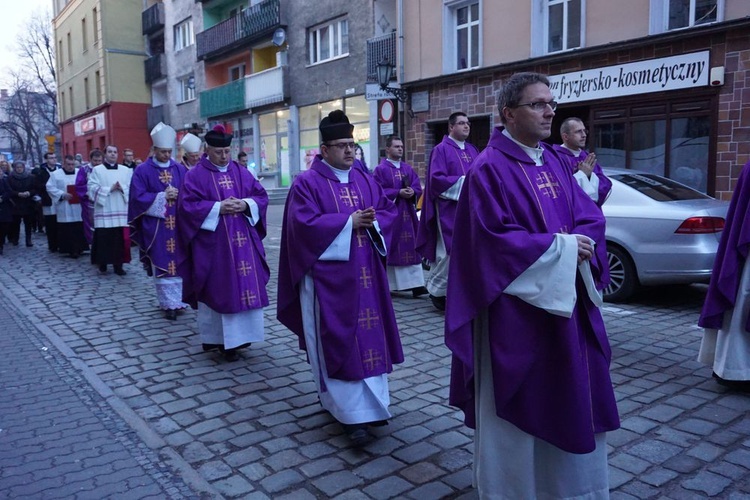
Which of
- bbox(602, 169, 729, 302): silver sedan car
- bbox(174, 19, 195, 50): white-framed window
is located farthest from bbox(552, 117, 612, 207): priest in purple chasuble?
bbox(174, 19, 195, 50): white-framed window

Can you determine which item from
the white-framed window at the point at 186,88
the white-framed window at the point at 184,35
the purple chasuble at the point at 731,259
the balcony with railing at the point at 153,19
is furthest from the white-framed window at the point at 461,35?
the balcony with railing at the point at 153,19

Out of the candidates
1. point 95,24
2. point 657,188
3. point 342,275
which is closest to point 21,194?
point 657,188

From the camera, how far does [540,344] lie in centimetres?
282

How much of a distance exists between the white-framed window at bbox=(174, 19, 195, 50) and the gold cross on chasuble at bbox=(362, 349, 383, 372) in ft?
105

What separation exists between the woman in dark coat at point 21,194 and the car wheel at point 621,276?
13.1 metres

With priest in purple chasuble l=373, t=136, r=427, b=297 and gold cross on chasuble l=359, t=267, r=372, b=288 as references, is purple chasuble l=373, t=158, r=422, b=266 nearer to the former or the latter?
priest in purple chasuble l=373, t=136, r=427, b=297

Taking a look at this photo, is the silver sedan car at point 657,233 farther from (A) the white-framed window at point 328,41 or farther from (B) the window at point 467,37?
(A) the white-framed window at point 328,41

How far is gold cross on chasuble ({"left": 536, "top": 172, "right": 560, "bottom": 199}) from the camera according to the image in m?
2.94

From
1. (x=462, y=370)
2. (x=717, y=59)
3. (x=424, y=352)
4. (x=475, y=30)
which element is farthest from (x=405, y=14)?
(x=462, y=370)

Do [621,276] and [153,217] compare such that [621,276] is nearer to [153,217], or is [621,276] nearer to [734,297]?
[734,297]

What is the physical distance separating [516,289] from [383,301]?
156 cm

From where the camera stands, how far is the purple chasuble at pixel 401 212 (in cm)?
840

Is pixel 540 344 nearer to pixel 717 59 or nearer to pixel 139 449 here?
pixel 139 449

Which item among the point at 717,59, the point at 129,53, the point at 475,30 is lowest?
the point at 717,59
